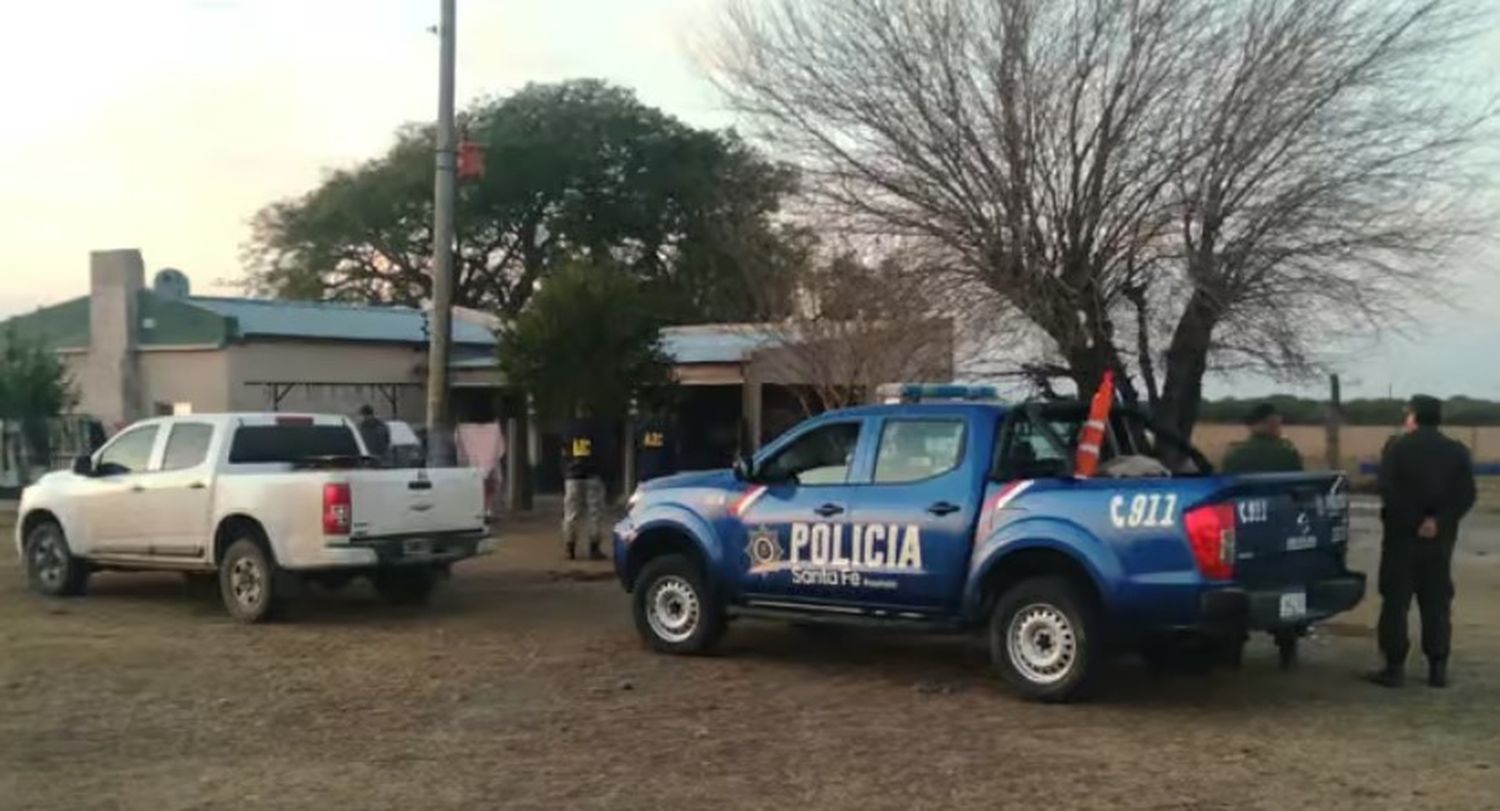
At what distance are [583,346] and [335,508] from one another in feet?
30.9

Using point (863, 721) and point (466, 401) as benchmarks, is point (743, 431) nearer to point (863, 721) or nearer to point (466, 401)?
point (466, 401)

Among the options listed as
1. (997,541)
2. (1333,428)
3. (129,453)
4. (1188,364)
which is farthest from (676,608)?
(1333,428)

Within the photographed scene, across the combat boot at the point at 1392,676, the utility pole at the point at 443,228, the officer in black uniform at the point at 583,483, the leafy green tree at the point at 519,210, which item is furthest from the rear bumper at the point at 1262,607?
the leafy green tree at the point at 519,210

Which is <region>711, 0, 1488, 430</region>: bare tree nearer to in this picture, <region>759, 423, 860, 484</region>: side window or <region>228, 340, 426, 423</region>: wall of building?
<region>759, 423, 860, 484</region>: side window

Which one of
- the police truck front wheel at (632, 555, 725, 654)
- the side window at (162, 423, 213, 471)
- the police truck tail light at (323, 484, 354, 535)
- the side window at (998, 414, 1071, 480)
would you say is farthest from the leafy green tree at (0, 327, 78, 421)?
the side window at (998, 414, 1071, 480)

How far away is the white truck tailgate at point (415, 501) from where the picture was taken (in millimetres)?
13094

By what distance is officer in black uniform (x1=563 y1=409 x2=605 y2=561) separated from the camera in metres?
18.3

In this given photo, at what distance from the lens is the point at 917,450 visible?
34.9ft

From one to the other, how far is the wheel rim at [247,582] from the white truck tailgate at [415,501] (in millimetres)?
1066

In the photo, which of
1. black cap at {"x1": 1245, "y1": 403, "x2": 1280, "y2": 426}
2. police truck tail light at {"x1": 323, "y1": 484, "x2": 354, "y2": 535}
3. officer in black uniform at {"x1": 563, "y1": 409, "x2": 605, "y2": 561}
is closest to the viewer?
black cap at {"x1": 1245, "y1": 403, "x2": 1280, "y2": 426}

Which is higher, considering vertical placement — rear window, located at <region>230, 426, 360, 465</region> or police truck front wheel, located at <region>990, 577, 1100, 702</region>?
rear window, located at <region>230, 426, 360, 465</region>

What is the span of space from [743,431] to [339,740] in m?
18.3

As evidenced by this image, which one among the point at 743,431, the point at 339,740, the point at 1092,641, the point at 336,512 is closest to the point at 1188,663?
the point at 1092,641

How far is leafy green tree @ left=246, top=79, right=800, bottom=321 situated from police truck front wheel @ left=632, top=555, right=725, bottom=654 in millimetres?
26932
